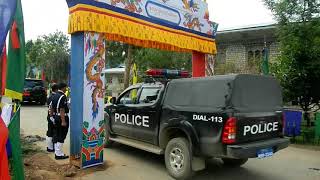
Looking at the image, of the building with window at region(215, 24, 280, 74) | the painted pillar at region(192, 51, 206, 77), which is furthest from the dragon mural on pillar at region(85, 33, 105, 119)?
the building with window at region(215, 24, 280, 74)

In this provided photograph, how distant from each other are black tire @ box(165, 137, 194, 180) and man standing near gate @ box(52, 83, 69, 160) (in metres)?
2.54

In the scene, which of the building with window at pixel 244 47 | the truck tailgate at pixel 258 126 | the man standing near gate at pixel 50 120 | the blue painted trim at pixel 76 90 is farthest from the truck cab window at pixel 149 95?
the building with window at pixel 244 47

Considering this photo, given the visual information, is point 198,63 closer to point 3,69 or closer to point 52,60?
point 3,69

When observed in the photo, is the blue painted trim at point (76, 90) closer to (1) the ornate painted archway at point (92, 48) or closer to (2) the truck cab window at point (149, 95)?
(1) the ornate painted archway at point (92, 48)

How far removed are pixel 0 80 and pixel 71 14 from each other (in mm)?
2712

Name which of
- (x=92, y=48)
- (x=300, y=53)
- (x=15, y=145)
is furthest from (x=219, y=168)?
(x=300, y=53)

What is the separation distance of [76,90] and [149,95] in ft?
5.42

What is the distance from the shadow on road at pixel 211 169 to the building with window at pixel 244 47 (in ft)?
34.9

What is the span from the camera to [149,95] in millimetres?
8109

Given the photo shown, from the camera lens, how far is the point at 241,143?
6203mm

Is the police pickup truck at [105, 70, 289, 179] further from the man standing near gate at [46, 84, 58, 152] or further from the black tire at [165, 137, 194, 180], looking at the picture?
the man standing near gate at [46, 84, 58, 152]

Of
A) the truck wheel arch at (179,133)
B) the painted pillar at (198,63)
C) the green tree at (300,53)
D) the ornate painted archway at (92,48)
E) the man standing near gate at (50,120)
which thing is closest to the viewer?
the truck wheel arch at (179,133)

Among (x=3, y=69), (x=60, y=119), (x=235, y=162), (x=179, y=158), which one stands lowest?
(x=235, y=162)

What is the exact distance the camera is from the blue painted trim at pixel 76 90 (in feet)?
23.7
